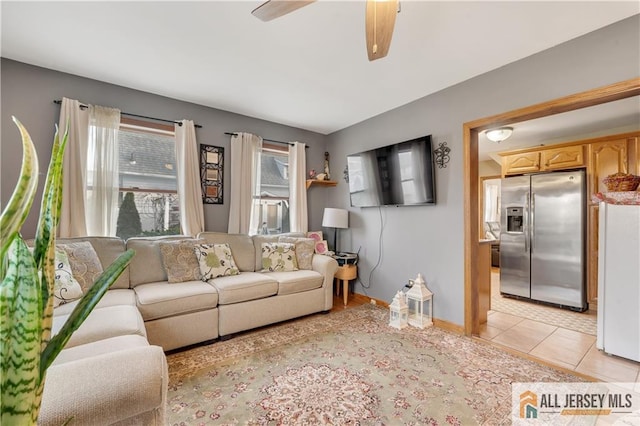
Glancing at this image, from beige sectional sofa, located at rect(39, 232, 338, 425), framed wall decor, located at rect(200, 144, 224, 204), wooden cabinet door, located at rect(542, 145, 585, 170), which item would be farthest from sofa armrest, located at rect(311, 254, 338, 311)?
wooden cabinet door, located at rect(542, 145, 585, 170)

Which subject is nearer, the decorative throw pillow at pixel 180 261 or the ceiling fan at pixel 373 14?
the ceiling fan at pixel 373 14

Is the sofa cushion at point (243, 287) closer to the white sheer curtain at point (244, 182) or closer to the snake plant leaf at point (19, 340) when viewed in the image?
the white sheer curtain at point (244, 182)

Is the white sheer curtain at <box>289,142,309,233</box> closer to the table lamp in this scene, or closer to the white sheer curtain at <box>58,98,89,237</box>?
the table lamp

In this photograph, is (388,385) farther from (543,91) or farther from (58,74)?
(58,74)

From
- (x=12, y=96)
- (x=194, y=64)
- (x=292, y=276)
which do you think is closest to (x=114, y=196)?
(x=12, y=96)

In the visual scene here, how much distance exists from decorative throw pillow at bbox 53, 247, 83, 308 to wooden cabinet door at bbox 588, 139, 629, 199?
18.0 ft

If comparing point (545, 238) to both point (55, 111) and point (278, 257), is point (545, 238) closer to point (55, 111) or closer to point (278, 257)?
point (278, 257)

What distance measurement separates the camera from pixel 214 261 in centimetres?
289

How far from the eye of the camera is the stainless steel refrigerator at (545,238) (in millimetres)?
3461

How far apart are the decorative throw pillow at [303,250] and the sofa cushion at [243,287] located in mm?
562

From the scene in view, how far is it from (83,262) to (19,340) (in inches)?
85.8

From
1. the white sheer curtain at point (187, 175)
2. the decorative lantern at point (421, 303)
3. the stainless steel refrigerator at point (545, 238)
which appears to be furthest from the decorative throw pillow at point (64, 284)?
the stainless steel refrigerator at point (545, 238)

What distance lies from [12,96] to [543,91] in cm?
453

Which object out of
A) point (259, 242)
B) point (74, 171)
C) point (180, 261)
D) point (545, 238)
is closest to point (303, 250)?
point (259, 242)
